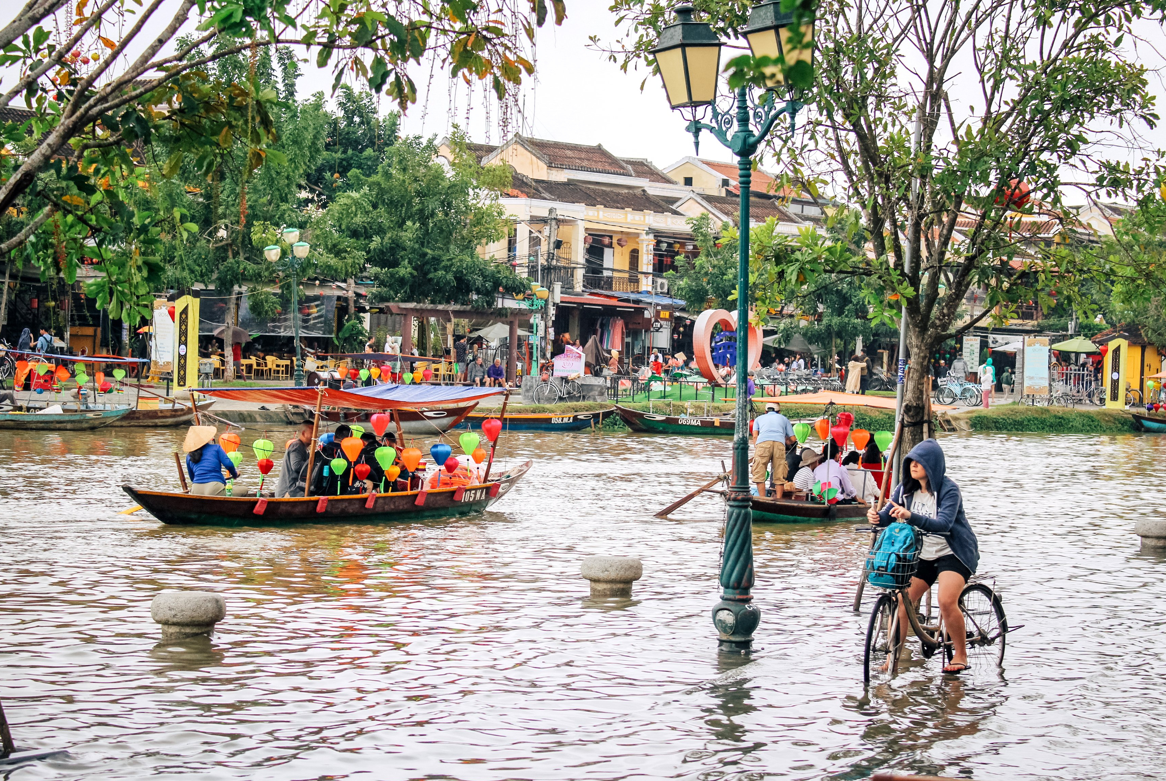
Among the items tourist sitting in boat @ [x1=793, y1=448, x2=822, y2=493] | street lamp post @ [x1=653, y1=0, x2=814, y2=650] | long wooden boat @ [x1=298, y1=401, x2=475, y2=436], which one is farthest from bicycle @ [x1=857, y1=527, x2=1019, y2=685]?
long wooden boat @ [x1=298, y1=401, x2=475, y2=436]

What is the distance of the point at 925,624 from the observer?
8648 millimetres

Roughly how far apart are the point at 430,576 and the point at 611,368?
31.4m

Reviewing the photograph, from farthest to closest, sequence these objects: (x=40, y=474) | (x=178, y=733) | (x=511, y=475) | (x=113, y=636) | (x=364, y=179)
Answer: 1. (x=364, y=179)
2. (x=40, y=474)
3. (x=511, y=475)
4. (x=113, y=636)
5. (x=178, y=733)

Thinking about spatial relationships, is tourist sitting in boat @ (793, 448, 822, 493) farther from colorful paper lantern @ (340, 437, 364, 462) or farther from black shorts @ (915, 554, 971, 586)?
black shorts @ (915, 554, 971, 586)

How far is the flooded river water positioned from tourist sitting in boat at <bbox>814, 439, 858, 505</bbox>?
49 cm

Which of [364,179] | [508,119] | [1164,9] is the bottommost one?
[508,119]

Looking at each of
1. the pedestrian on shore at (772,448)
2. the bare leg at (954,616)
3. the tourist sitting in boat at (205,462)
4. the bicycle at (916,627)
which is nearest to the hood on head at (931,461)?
the bicycle at (916,627)

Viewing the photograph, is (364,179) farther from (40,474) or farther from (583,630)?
(583,630)

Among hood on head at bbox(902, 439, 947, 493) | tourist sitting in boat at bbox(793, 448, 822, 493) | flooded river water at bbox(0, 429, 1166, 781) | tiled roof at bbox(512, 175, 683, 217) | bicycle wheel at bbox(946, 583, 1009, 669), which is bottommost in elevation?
flooded river water at bbox(0, 429, 1166, 781)

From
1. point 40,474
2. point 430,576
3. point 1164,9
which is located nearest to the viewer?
point 1164,9

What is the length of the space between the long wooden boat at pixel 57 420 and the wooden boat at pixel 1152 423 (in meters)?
31.6

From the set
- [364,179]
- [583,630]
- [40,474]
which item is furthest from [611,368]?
[583,630]

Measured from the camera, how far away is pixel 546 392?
36781 mm

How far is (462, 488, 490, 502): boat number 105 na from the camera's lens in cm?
1752
